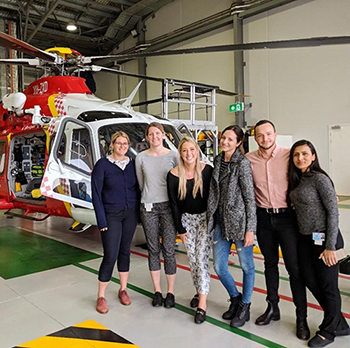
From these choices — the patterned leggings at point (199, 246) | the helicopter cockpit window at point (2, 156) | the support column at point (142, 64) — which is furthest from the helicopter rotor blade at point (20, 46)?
the support column at point (142, 64)

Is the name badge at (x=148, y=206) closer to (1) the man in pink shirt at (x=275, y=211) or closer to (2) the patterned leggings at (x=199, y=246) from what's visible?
(2) the patterned leggings at (x=199, y=246)

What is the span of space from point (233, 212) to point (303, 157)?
26.6 inches

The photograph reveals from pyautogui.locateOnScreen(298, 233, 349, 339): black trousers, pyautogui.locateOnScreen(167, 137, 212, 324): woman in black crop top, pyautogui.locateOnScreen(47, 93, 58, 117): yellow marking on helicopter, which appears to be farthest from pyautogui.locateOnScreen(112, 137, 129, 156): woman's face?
pyautogui.locateOnScreen(47, 93, 58, 117): yellow marking on helicopter

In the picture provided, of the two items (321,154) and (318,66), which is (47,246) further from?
(318,66)

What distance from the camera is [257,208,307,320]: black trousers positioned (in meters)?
2.80

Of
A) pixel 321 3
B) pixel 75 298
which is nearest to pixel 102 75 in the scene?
pixel 321 3

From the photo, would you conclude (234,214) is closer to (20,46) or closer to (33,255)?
(20,46)

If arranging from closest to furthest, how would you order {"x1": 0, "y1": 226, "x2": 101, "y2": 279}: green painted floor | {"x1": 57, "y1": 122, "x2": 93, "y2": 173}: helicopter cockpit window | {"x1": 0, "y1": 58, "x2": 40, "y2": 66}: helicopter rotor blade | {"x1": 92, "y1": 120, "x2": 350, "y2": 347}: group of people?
{"x1": 92, "y1": 120, "x2": 350, "y2": 347}: group of people → {"x1": 0, "y1": 226, "x2": 101, "y2": 279}: green painted floor → {"x1": 57, "y1": 122, "x2": 93, "y2": 173}: helicopter cockpit window → {"x1": 0, "y1": 58, "x2": 40, "y2": 66}: helicopter rotor blade

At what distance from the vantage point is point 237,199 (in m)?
2.87

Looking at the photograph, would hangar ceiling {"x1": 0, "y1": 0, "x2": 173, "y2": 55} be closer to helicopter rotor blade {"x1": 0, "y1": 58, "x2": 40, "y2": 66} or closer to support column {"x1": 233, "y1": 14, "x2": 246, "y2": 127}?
support column {"x1": 233, "y1": 14, "x2": 246, "y2": 127}

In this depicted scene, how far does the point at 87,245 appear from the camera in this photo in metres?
6.03

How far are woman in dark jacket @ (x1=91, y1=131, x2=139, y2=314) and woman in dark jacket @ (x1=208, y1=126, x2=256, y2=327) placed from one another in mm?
816

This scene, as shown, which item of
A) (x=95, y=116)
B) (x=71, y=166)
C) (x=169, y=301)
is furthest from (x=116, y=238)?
(x=95, y=116)

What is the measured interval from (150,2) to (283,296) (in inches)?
578
